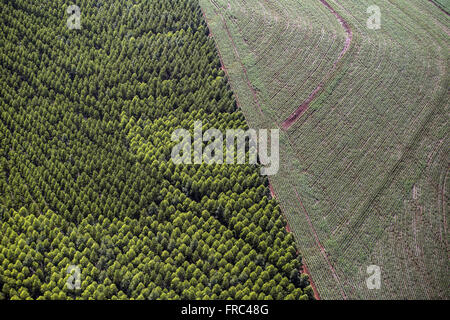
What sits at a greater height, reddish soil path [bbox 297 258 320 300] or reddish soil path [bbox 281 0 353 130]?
reddish soil path [bbox 281 0 353 130]

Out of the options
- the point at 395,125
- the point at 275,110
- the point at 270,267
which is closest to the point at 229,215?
the point at 270,267

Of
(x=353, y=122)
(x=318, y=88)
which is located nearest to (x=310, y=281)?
(x=353, y=122)

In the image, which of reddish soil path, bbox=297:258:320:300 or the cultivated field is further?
the cultivated field

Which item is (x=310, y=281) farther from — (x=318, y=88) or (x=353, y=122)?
(x=318, y=88)

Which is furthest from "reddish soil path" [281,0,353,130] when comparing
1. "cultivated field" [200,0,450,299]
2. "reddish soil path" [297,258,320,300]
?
"reddish soil path" [297,258,320,300]

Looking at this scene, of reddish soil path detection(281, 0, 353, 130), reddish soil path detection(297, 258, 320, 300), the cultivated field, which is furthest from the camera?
reddish soil path detection(281, 0, 353, 130)

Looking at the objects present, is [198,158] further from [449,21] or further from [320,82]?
[449,21]

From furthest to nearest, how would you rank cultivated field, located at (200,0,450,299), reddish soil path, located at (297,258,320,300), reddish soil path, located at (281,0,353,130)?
1. reddish soil path, located at (281,0,353,130)
2. cultivated field, located at (200,0,450,299)
3. reddish soil path, located at (297,258,320,300)

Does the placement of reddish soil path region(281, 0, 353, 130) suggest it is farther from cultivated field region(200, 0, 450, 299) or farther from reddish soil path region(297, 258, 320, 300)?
reddish soil path region(297, 258, 320, 300)
